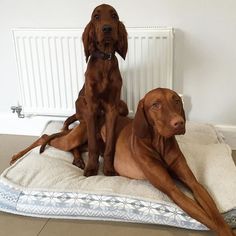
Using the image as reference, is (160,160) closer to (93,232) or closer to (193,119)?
(93,232)

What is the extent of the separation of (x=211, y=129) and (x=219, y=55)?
0.46 meters

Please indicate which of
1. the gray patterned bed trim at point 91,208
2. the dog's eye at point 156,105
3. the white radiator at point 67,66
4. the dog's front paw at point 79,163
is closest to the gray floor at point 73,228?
the gray patterned bed trim at point 91,208

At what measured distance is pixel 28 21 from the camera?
8.29ft

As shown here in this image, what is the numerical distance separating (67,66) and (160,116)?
114cm

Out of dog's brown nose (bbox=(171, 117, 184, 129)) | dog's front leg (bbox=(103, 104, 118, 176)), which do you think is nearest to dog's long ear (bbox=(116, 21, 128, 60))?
dog's front leg (bbox=(103, 104, 118, 176))

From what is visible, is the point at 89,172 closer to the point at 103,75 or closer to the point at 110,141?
the point at 110,141

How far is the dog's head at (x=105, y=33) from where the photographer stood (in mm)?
1705

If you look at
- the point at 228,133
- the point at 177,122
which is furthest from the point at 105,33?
the point at 228,133

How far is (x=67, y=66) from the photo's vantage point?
2496mm

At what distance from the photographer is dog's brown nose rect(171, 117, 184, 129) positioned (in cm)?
146

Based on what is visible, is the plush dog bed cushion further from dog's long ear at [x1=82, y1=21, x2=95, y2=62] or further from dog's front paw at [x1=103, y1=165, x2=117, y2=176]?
dog's long ear at [x1=82, y1=21, x2=95, y2=62]

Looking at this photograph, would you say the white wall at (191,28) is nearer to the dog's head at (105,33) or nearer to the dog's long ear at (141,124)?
the dog's head at (105,33)

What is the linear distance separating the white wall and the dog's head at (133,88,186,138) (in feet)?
2.88

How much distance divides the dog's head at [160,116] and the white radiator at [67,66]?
0.80m
